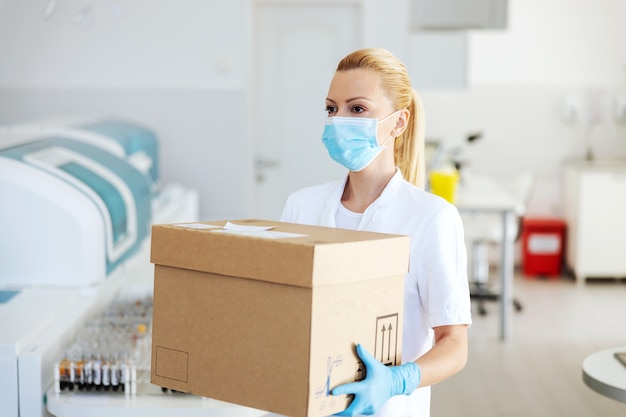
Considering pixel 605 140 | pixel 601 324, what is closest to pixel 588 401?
pixel 601 324

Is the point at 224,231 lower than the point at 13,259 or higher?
higher

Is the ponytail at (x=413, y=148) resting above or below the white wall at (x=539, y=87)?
below

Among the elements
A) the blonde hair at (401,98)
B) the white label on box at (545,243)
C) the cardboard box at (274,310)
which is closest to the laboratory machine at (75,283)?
the cardboard box at (274,310)

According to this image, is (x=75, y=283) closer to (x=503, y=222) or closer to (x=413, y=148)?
(x=413, y=148)

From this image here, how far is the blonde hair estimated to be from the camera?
1.69 metres

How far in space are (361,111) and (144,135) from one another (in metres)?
3.10

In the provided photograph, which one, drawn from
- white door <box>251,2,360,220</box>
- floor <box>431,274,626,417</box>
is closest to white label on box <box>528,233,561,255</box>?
floor <box>431,274,626,417</box>

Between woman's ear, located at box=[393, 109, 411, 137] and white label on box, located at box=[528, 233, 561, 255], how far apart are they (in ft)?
17.5

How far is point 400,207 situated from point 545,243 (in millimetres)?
5444

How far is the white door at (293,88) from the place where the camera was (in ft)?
18.6

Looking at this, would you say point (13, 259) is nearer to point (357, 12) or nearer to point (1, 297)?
point (1, 297)

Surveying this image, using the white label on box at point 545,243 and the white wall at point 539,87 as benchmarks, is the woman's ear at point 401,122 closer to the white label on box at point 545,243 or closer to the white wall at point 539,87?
the white wall at point 539,87

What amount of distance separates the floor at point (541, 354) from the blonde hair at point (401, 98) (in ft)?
7.55

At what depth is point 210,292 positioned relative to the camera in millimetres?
1503
